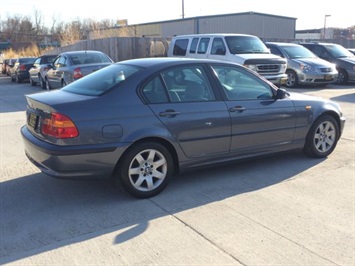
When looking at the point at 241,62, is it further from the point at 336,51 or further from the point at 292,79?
the point at 336,51

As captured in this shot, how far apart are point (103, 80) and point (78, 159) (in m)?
1.21

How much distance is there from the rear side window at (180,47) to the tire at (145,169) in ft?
35.1

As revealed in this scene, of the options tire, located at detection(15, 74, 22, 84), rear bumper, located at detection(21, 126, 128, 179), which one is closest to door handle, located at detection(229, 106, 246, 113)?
rear bumper, located at detection(21, 126, 128, 179)

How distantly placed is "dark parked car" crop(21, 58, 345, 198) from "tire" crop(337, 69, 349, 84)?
12641 mm

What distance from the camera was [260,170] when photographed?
5.48m

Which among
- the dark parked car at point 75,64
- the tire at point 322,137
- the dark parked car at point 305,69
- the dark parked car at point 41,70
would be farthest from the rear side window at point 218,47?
the tire at point 322,137

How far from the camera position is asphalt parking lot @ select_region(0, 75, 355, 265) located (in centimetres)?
329

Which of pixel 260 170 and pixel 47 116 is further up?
pixel 47 116

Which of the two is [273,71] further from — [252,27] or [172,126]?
[252,27]

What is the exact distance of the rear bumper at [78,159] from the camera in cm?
402

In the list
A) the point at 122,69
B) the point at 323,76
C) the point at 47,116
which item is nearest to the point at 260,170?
the point at 122,69

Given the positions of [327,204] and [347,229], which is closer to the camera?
[347,229]

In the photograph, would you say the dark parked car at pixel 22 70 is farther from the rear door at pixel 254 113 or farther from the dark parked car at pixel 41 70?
the rear door at pixel 254 113

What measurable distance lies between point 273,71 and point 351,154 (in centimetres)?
742
